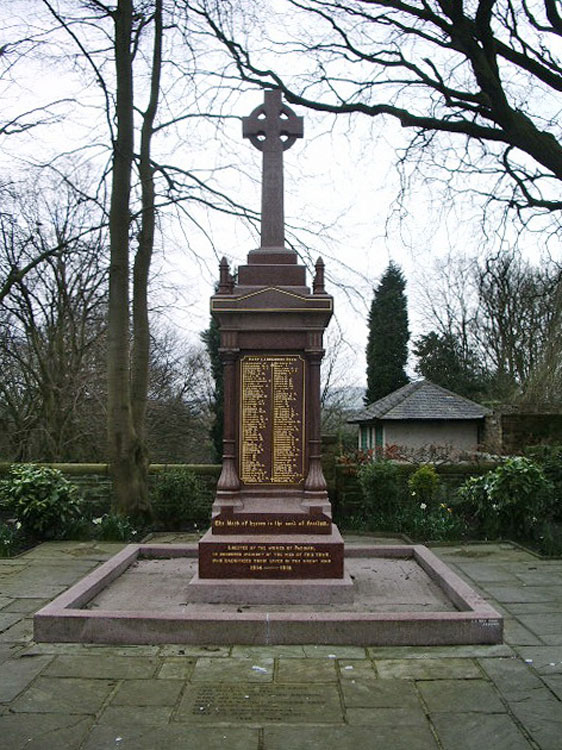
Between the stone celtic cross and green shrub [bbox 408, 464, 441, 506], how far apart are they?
5.50 m

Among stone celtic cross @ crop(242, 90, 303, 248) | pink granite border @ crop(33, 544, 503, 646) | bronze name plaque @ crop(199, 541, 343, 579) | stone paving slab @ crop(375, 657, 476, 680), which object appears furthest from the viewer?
stone celtic cross @ crop(242, 90, 303, 248)

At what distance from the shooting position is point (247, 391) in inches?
259

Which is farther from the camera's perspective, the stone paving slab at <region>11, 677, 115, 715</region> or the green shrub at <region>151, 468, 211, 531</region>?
the green shrub at <region>151, 468, 211, 531</region>

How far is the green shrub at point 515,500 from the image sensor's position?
32.3ft

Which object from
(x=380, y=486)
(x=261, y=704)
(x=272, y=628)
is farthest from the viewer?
(x=380, y=486)

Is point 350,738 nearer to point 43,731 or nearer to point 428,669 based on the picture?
point 428,669

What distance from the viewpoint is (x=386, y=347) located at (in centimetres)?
3297

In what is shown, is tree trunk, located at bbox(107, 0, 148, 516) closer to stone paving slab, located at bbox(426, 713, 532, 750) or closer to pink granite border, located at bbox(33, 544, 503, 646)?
pink granite border, located at bbox(33, 544, 503, 646)

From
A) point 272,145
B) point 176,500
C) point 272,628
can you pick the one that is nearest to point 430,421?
point 176,500

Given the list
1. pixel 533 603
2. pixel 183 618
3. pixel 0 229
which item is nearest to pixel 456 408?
pixel 0 229

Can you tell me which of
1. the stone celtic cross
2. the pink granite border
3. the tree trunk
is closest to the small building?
the tree trunk

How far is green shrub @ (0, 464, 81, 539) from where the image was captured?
31.8 ft

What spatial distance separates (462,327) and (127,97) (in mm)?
26210

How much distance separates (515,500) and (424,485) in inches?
65.5
